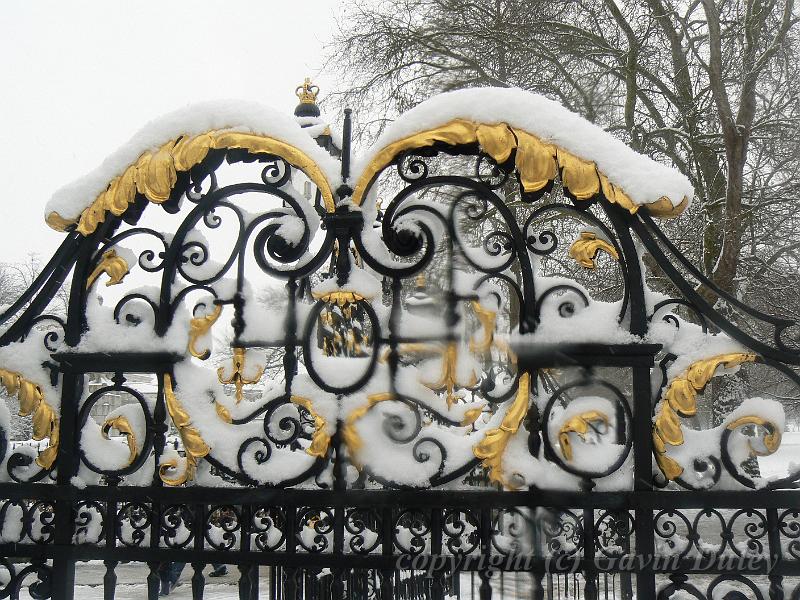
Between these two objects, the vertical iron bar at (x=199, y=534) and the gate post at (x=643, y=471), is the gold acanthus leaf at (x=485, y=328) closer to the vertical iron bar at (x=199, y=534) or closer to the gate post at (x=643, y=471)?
the gate post at (x=643, y=471)

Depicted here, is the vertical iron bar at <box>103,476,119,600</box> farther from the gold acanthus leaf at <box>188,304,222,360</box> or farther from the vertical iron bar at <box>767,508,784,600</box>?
the vertical iron bar at <box>767,508,784,600</box>

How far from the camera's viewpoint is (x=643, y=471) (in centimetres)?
293

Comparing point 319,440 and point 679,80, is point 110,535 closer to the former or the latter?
point 319,440

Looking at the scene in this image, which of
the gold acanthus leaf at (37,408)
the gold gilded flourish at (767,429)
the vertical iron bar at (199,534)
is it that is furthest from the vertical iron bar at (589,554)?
the gold acanthus leaf at (37,408)

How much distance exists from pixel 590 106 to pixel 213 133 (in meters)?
8.22

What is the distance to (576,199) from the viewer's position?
9.87ft

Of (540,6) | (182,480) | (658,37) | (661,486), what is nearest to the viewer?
(661,486)

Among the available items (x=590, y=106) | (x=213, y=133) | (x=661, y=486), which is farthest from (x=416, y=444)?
(x=590, y=106)

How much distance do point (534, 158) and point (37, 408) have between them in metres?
2.54

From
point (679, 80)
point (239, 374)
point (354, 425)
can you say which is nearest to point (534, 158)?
point (354, 425)

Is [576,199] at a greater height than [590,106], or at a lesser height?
lesser

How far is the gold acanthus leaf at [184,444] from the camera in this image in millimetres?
3115

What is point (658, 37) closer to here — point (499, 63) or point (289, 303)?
point (499, 63)

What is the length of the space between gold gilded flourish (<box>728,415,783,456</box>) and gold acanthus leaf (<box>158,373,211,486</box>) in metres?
2.23
